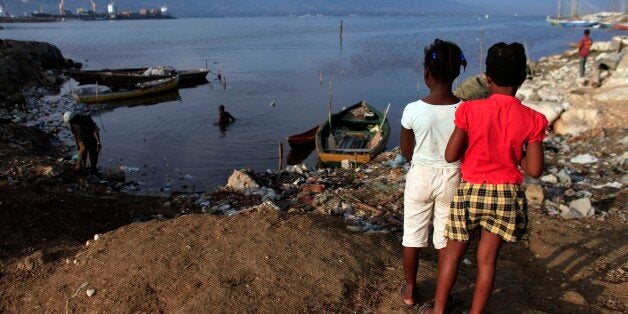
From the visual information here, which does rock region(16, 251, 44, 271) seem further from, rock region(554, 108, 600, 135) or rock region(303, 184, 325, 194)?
rock region(554, 108, 600, 135)

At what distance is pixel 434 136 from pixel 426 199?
0.36 m

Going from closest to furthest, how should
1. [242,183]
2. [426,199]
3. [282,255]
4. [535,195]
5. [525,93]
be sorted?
1. [426,199]
2. [282,255]
3. [535,195]
4. [242,183]
5. [525,93]

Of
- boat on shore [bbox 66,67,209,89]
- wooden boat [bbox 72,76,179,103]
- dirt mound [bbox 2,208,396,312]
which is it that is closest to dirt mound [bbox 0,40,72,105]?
boat on shore [bbox 66,67,209,89]

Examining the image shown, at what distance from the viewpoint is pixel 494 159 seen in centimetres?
242

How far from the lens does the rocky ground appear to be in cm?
312

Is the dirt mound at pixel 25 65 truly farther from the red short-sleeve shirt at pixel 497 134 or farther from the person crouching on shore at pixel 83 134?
the red short-sleeve shirt at pixel 497 134

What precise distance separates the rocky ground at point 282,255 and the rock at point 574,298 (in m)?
0.01

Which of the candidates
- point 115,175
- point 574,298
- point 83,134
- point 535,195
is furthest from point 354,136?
point 574,298

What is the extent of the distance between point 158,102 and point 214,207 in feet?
54.4

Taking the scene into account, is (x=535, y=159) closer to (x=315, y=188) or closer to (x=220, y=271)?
(x=220, y=271)

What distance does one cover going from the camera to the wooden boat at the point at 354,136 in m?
10.8

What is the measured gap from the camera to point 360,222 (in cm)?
554

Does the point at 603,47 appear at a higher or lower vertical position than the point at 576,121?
higher

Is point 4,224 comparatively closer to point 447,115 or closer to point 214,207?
point 214,207
